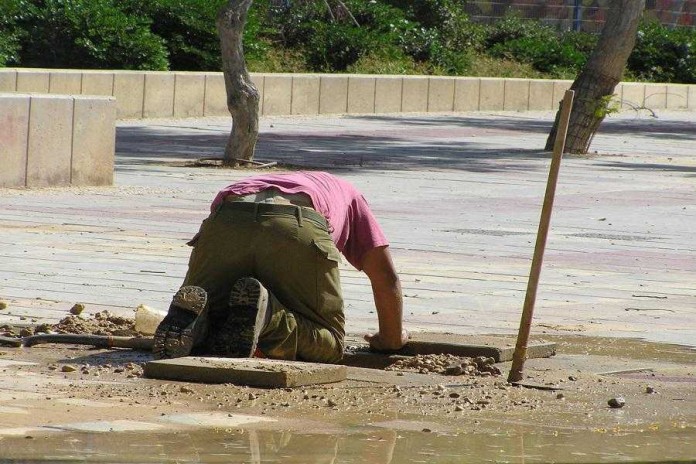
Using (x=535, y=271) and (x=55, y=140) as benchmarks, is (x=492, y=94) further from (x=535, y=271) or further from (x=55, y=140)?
(x=535, y=271)

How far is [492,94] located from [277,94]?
19.3ft

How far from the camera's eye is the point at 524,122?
91.2 ft

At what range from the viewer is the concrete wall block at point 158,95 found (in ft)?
75.8

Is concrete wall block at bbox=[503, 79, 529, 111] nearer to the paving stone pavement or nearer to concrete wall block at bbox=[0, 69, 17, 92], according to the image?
the paving stone pavement

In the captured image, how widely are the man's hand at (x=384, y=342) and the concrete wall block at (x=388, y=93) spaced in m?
20.3

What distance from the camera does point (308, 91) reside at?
2584 centimetres

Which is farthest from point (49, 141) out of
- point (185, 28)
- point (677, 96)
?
point (677, 96)

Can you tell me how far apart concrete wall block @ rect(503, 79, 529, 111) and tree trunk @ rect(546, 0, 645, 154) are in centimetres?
922

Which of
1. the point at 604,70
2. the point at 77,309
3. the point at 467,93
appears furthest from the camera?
the point at 467,93

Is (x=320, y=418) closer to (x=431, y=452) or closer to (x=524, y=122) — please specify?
(x=431, y=452)

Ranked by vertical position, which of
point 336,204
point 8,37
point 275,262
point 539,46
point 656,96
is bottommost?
point 275,262

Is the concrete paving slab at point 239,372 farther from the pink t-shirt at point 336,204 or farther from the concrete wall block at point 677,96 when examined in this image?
the concrete wall block at point 677,96

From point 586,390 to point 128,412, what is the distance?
1.87m

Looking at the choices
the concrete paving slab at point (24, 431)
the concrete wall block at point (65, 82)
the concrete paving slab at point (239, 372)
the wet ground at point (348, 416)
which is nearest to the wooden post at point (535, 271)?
the wet ground at point (348, 416)
